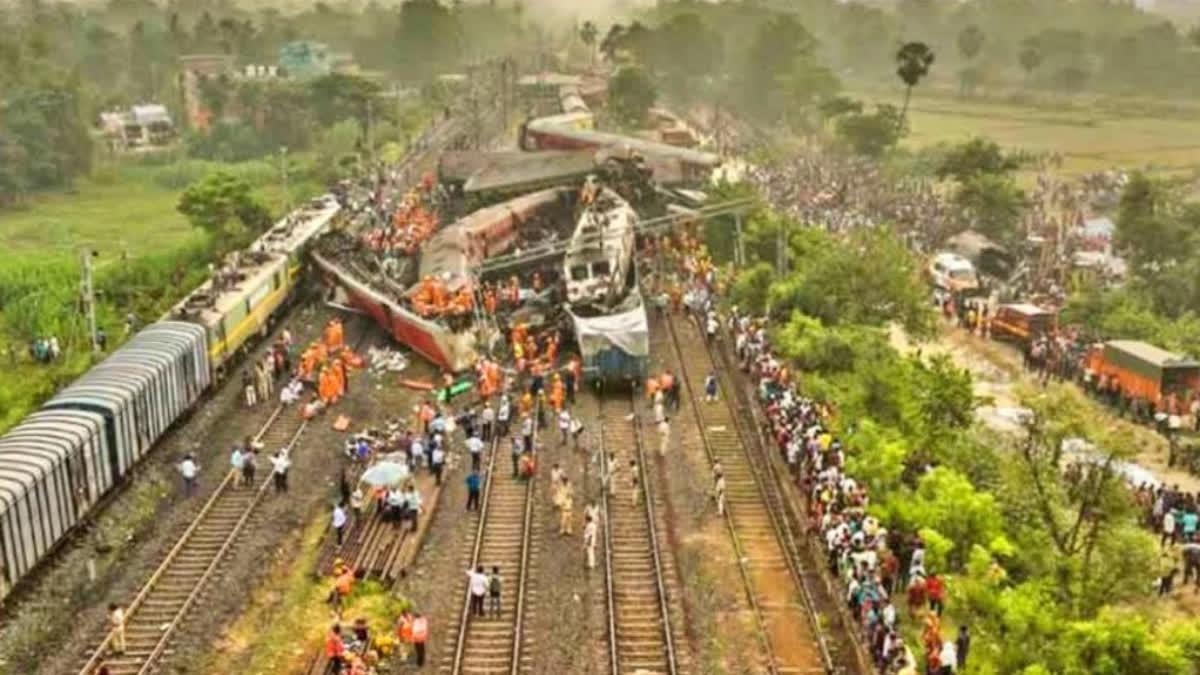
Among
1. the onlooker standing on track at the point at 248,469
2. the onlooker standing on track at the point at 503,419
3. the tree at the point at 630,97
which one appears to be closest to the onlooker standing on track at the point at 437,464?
the onlooker standing on track at the point at 503,419

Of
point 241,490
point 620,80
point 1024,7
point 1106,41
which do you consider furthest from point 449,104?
point 1024,7

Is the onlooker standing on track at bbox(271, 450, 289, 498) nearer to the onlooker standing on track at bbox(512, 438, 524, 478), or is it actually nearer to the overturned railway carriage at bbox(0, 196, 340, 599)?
the overturned railway carriage at bbox(0, 196, 340, 599)

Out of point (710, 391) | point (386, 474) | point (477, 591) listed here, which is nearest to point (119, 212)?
point (710, 391)

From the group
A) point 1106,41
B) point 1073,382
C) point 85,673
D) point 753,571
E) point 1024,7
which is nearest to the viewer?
point 85,673

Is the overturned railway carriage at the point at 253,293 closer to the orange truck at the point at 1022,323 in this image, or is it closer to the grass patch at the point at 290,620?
the grass patch at the point at 290,620

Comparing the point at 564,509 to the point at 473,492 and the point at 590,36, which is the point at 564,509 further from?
the point at 590,36

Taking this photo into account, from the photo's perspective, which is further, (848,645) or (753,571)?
(753,571)

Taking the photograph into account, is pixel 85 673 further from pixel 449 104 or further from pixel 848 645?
pixel 449 104

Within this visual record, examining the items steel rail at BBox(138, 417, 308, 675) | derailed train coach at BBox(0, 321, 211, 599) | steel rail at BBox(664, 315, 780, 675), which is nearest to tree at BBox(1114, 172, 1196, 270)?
steel rail at BBox(664, 315, 780, 675)
